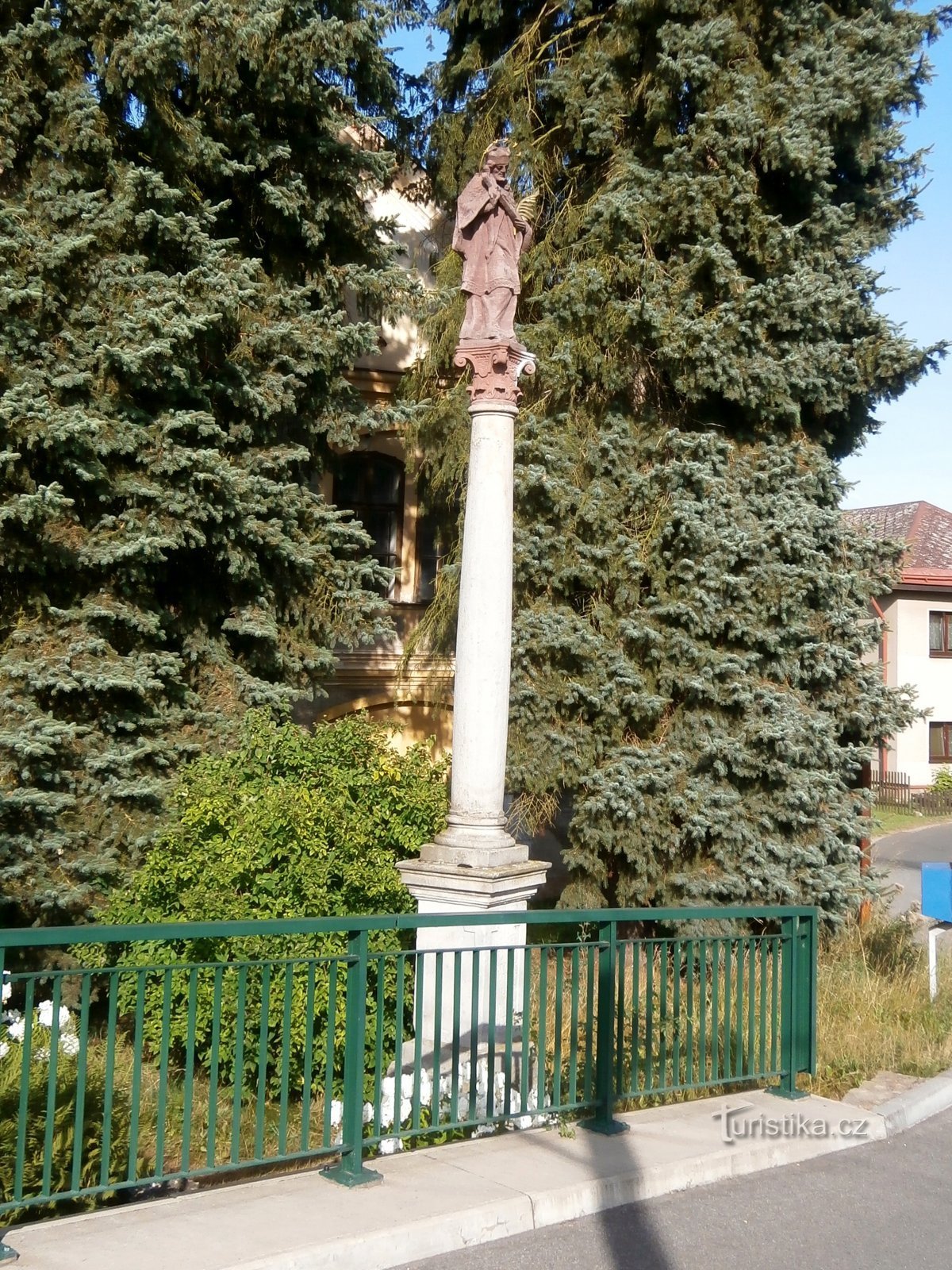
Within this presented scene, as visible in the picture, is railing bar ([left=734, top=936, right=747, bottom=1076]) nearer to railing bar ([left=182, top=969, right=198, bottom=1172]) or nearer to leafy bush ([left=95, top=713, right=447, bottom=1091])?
leafy bush ([left=95, top=713, right=447, bottom=1091])

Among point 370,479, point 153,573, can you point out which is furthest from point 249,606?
point 370,479

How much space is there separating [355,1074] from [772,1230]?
1829 mm

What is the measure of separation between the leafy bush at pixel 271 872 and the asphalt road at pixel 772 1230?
2.84 metres

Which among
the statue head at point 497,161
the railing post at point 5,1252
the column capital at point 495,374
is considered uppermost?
the statue head at point 497,161

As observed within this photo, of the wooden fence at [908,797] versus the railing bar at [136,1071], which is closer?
the railing bar at [136,1071]

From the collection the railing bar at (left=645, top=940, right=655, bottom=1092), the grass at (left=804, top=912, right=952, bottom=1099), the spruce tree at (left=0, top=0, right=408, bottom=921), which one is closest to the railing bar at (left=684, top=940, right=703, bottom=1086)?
the railing bar at (left=645, top=940, right=655, bottom=1092)

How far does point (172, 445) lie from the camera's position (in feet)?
31.6

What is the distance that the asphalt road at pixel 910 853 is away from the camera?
17.7 meters

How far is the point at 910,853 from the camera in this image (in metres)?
23.2

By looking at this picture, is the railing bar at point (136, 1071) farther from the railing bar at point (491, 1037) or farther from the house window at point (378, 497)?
the house window at point (378, 497)

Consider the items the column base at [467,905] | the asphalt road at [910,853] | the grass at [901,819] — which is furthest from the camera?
the grass at [901,819]

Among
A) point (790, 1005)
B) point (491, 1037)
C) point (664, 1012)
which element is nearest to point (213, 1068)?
point (491, 1037)

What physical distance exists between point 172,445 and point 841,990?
6678mm

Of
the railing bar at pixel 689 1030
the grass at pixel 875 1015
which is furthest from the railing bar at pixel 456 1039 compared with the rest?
the grass at pixel 875 1015
